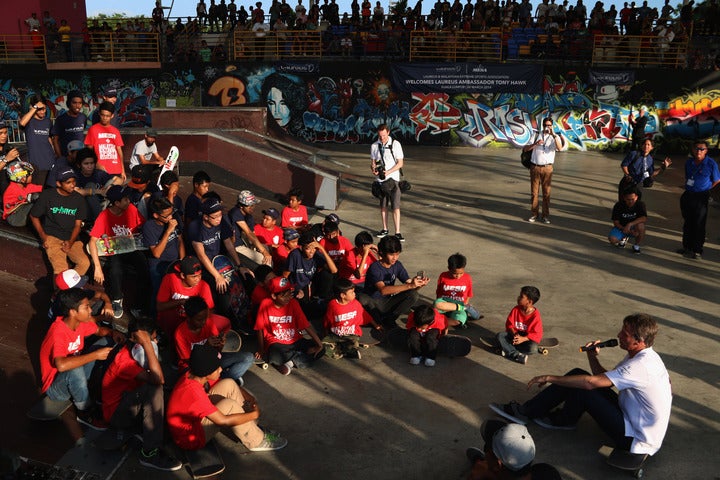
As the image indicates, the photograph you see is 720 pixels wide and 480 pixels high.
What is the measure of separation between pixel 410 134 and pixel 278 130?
5213 millimetres

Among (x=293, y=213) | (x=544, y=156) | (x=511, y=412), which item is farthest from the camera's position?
(x=544, y=156)

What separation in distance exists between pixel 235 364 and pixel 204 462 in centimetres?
134

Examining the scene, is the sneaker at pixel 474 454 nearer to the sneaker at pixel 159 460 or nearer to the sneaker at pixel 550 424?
the sneaker at pixel 550 424

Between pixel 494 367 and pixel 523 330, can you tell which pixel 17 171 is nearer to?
pixel 494 367

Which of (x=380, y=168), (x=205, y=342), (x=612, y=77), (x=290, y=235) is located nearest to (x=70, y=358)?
(x=205, y=342)

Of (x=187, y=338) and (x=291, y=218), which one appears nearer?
(x=187, y=338)

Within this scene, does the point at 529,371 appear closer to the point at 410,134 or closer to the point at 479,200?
the point at 479,200

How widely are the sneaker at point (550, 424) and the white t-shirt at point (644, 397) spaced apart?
686mm

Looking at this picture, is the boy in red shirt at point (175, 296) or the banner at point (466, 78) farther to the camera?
the banner at point (466, 78)

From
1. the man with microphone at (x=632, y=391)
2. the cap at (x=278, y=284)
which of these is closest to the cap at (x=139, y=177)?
the cap at (x=278, y=284)

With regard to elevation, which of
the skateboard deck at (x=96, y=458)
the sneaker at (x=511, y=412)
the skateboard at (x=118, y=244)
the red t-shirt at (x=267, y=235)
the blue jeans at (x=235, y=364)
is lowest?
the skateboard deck at (x=96, y=458)

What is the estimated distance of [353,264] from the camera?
839 centimetres

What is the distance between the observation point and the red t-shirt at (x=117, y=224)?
745 cm

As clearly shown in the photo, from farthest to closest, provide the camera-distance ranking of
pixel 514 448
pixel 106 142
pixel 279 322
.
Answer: pixel 106 142
pixel 279 322
pixel 514 448
